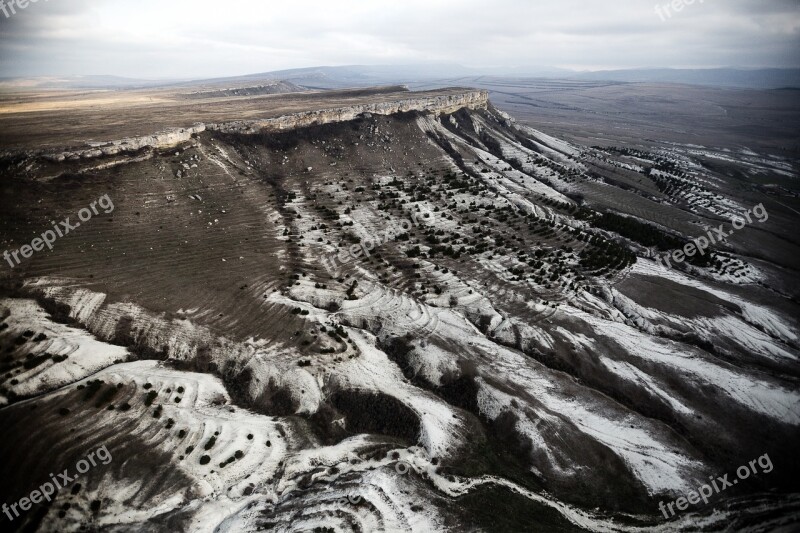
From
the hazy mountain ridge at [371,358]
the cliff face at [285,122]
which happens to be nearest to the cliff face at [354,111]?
the cliff face at [285,122]

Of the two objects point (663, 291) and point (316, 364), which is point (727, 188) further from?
point (316, 364)

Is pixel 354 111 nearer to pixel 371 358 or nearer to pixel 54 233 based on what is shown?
pixel 54 233

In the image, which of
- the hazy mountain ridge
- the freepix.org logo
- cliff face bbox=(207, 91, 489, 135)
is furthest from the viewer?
cliff face bbox=(207, 91, 489, 135)

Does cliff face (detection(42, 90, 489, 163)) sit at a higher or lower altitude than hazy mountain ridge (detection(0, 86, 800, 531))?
higher

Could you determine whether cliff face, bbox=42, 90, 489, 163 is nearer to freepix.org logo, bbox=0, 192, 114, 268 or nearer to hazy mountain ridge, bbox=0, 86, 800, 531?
hazy mountain ridge, bbox=0, 86, 800, 531

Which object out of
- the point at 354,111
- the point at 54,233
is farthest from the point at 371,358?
the point at 354,111

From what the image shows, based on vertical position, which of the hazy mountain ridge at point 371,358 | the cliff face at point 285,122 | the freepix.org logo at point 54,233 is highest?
the cliff face at point 285,122

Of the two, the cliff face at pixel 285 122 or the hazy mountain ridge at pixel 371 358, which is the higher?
the cliff face at pixel 285 122

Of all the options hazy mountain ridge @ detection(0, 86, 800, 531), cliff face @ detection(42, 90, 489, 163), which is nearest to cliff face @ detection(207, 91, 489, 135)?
cliff face @ detection(42, 90, 489, 163)

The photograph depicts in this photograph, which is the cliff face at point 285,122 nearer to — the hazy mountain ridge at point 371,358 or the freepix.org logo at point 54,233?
the hazy mountain ridge at point 371,358
